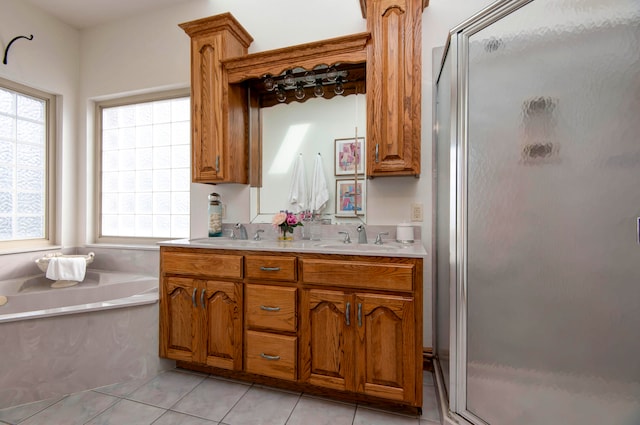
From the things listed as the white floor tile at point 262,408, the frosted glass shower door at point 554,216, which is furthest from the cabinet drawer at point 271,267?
the frosted glass shower door at point 554,216

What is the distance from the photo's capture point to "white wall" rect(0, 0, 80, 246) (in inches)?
90.2

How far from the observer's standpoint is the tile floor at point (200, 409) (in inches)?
54.5

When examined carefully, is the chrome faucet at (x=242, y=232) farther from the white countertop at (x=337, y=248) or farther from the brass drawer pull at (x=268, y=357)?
the brass drawer pull at (x=268, y=357)

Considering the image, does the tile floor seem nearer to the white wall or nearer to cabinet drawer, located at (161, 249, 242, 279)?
cabinet drawer, located at (161, 249, 242, 279)

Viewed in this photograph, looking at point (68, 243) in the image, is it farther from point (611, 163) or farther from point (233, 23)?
point (611, 163)

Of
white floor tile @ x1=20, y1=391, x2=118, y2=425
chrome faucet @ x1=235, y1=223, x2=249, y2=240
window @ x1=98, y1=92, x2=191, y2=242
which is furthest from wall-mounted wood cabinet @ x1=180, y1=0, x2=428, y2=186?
white floor tile @ x1=20, y1=391, x2=118, y2=425

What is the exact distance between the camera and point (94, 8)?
248 centimetres

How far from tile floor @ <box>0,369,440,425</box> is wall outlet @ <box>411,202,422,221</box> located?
3.31 ft

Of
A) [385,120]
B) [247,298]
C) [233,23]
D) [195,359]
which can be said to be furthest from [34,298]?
[385,120]

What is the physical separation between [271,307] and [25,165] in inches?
103

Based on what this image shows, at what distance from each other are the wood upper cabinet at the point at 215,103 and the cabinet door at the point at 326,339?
1.13 metres

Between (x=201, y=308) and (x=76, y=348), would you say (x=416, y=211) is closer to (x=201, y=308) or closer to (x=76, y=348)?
(x=201, y=308)

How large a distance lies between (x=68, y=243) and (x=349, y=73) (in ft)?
9.67

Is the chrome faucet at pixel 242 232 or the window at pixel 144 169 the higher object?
the window at pixel 144 169
